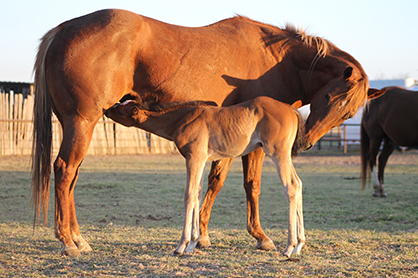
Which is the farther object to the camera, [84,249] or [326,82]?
[326,82]

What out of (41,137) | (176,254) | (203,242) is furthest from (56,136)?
(176,254)

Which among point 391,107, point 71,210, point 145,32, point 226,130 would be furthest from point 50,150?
point 391,107

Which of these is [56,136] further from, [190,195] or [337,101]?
[337,101]

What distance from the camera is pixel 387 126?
389 inches

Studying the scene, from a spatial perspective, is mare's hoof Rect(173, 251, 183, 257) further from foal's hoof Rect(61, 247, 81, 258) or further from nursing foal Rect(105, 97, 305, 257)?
foal's hoof Rect(61, 247, 81, 258)

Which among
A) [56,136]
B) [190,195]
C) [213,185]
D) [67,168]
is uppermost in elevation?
[67,168]

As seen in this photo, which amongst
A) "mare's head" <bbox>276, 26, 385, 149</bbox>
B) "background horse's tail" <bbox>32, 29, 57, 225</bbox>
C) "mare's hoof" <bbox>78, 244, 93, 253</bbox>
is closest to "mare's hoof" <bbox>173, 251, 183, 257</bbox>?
"mare's hoof" <bbox>78, 244, 93, 253</bbox>

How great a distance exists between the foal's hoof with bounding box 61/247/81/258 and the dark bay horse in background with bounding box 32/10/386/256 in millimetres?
10

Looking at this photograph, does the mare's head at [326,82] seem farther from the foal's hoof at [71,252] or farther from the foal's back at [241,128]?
the foal's hoof at [71,252]

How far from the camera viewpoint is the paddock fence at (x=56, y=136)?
17.8 metres

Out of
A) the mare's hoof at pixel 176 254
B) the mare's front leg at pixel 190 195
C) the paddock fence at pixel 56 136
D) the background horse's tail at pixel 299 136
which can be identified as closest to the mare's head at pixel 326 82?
the background horse's tail at pixel 299 136

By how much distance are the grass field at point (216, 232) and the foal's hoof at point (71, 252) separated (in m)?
0.10

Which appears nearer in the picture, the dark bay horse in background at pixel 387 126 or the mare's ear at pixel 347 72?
the mare's ear at pixel 347 72

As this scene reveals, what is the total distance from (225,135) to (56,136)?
1610cm
